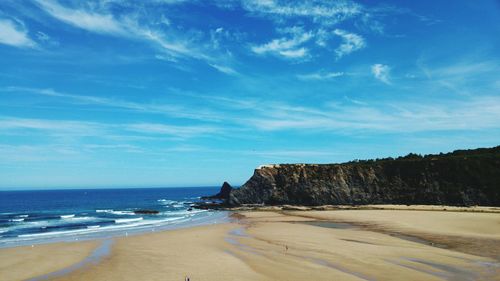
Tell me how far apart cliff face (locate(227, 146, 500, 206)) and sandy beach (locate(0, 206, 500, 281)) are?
22749mm

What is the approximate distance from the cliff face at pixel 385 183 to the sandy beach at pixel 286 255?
2275 cm

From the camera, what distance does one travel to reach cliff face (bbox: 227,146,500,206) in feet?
207

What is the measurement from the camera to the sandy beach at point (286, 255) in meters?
21.2

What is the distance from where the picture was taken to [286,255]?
26219 mm

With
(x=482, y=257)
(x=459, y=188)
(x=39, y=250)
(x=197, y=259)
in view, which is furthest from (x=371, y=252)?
(x=459, y=188)

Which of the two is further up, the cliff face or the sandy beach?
the cliff face

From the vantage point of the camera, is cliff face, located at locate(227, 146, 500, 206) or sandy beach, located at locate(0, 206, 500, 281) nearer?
sandy beach, located at locate(0, 206, 500, 281)

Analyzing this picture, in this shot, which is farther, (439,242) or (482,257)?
(439,242)

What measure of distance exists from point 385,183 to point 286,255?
50121 millimetres

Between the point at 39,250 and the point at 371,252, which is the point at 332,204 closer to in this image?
the point at 371,252

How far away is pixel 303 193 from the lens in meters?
73.0

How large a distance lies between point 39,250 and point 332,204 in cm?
5275

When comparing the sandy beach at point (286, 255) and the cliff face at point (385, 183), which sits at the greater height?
the cliff face at point (385, 183)

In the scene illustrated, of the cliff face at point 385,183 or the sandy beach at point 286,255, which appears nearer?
the sandy beach at point 286,255
